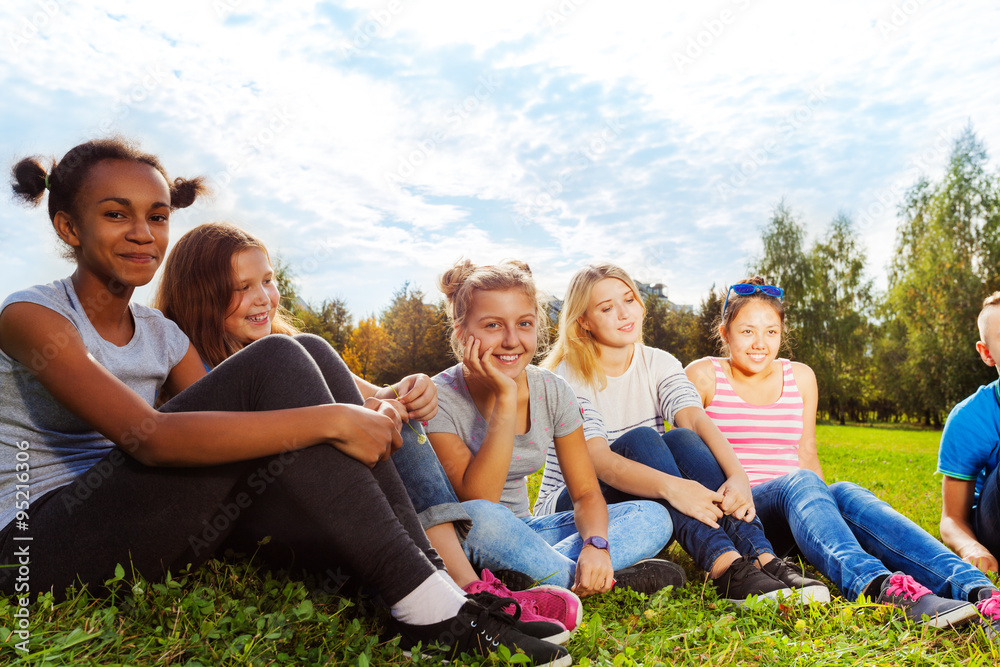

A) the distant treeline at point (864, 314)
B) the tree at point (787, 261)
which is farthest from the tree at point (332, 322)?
the tree at point (787, 261)

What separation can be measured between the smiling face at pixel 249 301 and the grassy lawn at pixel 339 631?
1189 millimetres

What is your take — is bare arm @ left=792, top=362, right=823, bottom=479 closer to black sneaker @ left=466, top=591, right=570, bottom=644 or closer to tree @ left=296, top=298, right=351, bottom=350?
black sneaker @ left=466, top=591, right=570, bottom=644

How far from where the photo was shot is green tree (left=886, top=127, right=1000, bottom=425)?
95.0 ft

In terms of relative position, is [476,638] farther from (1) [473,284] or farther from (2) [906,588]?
(2) [906,588]

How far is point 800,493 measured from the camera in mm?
3350

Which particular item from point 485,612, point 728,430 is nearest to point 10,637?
point 485,612

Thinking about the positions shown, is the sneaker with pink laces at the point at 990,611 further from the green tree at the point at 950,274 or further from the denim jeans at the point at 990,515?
the green tree at the point at 950,274

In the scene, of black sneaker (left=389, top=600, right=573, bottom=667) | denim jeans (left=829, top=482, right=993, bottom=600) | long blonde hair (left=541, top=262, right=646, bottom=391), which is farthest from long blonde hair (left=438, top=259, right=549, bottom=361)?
denim jeans (left=829, top=482, right=993, bottom=600)

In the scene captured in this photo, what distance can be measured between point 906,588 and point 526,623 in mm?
1744

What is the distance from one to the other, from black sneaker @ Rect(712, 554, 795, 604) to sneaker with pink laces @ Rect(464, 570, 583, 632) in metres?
0.90

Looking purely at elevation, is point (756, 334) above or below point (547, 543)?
above

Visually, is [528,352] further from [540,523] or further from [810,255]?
[810,255]

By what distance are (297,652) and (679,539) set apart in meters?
1.92

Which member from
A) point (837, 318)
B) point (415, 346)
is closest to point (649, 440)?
point (415, 346)
